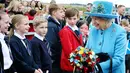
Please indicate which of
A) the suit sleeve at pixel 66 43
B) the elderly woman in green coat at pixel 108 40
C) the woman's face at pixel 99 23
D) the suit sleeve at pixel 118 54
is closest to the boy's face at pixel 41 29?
the suit sleeve at pixel 66 43

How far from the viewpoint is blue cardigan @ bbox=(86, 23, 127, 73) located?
3.45 meters

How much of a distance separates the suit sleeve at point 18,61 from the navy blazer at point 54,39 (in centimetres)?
123

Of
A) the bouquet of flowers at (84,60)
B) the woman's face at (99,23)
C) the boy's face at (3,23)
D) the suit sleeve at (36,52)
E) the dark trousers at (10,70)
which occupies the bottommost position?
the dark trousers at (10,70)

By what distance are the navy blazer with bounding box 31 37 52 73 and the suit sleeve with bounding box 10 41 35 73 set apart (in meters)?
0.25

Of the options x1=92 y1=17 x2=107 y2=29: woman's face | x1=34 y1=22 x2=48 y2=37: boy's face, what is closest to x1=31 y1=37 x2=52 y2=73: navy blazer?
x1=34 y1=22 x2=48 y2=37: boy's face

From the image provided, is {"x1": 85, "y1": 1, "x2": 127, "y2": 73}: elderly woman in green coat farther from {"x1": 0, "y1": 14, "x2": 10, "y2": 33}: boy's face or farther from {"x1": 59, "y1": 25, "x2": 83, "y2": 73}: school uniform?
{"x1": 59, "y1": 25, "x2": 83, "y2": 73}: school uniform

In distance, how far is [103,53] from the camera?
11.5ft

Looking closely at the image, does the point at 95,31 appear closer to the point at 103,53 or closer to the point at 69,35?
the point at 103,53

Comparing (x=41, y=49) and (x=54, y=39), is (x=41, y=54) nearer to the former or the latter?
(x=41, y=49)

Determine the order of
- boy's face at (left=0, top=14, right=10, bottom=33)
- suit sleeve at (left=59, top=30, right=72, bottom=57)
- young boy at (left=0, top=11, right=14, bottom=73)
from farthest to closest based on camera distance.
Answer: suit sleeve at (left=59, top=30, right=72, bottom=57) → boy's face at (left=0, top=14, right=10, bottom=33) → young boy at (left=0, top=11, right=14, bottom=73)

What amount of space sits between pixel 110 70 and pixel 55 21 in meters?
2.25

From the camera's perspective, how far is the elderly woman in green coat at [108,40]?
3459mm

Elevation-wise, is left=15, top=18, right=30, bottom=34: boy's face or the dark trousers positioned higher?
left=15, top=18, right=30, bottom=34: boy's face

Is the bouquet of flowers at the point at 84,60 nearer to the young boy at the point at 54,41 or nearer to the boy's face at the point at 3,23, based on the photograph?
the boy's face at the point at 3,23
